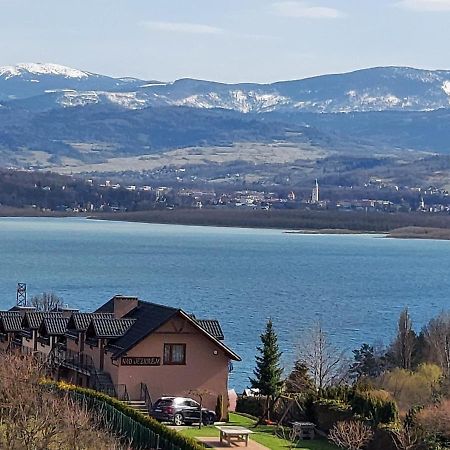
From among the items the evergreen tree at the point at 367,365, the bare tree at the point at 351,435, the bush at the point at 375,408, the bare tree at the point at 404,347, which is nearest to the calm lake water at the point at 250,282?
the evergreen tree at the point at 367,365

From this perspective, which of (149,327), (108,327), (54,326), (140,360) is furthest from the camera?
(54,326)

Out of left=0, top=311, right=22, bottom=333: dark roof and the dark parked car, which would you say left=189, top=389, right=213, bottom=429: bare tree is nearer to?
the dark parked car

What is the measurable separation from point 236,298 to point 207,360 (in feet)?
197

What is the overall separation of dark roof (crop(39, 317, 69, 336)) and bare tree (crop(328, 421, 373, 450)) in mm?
12649

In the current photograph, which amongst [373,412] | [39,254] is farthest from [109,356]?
[39,254]

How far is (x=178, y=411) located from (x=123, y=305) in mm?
7380

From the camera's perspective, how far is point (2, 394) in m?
25.4

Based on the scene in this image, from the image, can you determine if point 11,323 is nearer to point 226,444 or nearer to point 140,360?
point 140,360

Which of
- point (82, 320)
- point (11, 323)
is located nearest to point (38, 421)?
point (82, 320)

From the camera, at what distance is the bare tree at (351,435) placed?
2645 centimetres

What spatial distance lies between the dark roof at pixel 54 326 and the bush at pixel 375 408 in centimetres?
1215

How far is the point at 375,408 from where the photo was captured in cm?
2830

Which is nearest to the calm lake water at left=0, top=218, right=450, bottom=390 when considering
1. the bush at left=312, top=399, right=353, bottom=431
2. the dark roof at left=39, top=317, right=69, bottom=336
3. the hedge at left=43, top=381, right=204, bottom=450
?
the dark roof at left=39, top=317, right=69, bottom=336

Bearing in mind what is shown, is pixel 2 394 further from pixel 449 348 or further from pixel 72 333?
pixel 449 348
